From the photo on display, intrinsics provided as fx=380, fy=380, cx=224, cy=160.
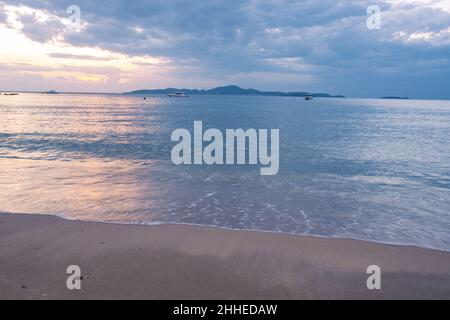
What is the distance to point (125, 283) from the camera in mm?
6211

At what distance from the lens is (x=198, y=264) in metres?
7.10

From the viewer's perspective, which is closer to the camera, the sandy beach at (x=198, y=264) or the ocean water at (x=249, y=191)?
the sandy beach at (x=198, y=264)

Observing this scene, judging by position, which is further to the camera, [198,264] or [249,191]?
[249,191]

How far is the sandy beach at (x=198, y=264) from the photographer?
6035mm

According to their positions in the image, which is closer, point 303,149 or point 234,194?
point 234,194

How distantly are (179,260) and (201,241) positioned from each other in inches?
48.2

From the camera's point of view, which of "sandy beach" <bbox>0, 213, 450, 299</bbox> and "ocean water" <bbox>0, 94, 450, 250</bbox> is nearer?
"sandy beach" <bbox>0, 213, 450, 299</bbox>

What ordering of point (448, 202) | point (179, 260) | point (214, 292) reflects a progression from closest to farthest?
1. point (214, 292)
2. point (179, 260)
3. point (448, 202)

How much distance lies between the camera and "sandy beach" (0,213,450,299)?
6035 mm

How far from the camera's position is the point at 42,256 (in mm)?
7336

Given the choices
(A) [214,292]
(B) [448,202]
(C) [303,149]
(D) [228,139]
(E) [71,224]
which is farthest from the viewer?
(D) [228,139]
